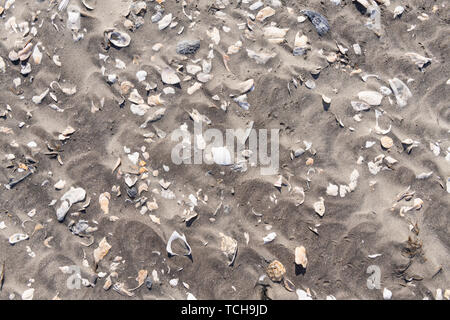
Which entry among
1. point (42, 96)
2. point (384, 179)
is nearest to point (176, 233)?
point (42, 96)

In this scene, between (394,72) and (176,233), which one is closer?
(176,233)

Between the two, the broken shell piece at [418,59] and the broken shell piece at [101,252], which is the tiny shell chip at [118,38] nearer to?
the broken shell piece at [101,252]

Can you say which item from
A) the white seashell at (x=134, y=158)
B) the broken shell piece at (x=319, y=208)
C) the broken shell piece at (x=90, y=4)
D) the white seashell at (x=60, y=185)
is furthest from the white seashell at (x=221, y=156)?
the broken shell piece at (x=90, y=4)

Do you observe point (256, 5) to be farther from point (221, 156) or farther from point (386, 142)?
point (386, 142)

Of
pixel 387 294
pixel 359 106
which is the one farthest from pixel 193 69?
pixel 387 294

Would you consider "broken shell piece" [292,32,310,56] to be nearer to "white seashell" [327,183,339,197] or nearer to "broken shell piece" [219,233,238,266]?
"white seashell" [327,183,339,197]
